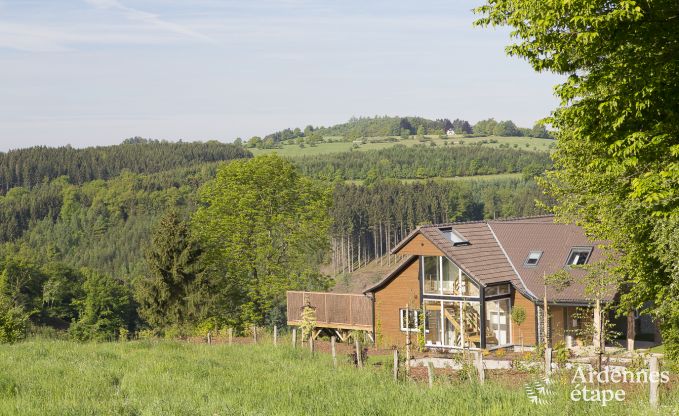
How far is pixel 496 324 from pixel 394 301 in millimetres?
5578

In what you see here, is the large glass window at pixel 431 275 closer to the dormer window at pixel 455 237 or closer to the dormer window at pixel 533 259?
the dormer window at pixel 455 237

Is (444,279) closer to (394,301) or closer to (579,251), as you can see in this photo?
(394,301)

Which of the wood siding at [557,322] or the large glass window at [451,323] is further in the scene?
the large glass window at [451,323]

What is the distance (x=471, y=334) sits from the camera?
36875 millimetres

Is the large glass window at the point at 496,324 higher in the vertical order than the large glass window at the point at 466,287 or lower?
lower

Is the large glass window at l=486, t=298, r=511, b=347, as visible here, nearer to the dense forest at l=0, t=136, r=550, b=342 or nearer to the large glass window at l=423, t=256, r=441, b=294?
the large glass window at l=423, t=256, r=441, b=294

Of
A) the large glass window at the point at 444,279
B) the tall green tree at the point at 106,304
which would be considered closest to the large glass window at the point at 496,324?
the large glass window at the point at 444,279

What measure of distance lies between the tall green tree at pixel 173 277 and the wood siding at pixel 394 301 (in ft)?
37.3

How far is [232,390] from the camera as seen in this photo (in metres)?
16.1

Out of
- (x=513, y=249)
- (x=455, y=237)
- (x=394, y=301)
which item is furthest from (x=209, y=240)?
(x=513, y=249)

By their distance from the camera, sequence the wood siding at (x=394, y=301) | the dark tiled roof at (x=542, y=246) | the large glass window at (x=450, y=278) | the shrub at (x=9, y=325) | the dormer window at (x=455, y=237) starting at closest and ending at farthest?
the shrub at (x=9, y=325)
the dark tiled roof at (x=542, y=246)
the large glass window at (x=450, y=278)
the dormer window at (x=455, y=237)
the wood siding at (x=394, y=301)

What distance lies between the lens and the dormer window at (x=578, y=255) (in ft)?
120

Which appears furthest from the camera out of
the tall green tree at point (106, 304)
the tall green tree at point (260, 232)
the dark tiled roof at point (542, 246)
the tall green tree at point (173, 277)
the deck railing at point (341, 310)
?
the tall green tree at point (106, 304)

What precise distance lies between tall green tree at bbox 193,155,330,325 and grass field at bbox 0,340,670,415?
23.5 metres
